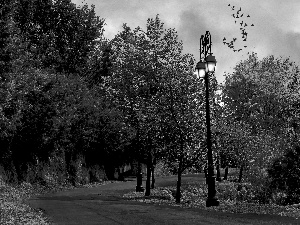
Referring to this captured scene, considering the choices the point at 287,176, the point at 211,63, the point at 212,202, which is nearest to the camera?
the point at 212,202

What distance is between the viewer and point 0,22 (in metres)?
28.3

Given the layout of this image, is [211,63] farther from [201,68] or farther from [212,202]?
[212,202]

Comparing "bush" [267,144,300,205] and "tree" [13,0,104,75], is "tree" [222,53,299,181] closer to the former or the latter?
"tree" [13,0,104,75]

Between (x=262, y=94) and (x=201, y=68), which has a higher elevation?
(x=262, y=94)

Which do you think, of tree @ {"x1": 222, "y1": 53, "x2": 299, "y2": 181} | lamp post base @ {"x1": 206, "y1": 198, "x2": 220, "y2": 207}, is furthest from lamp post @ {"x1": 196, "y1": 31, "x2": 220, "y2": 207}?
tree @ {"x1": 222, "y1": 53, "x2": 299, "y2": 181}

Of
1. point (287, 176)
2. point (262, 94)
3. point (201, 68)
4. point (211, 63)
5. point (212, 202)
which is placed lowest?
point (212, 202)

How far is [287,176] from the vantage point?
23.9 metres

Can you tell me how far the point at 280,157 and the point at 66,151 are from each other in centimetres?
2662

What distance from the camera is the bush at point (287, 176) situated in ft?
76.2

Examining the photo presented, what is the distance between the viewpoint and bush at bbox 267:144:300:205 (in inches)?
914

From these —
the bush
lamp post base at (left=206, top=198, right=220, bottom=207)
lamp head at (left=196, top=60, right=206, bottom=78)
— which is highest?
lamp head at (left=196, top=60, right=206, bottom=78)

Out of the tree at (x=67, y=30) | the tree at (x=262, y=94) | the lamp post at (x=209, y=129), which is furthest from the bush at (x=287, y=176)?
the tree at (x=67, y=30)

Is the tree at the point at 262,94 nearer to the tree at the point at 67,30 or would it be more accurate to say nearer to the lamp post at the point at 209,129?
the tree at the point at 67,30

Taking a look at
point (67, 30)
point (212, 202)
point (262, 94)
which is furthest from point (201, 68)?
point (67, 30)
